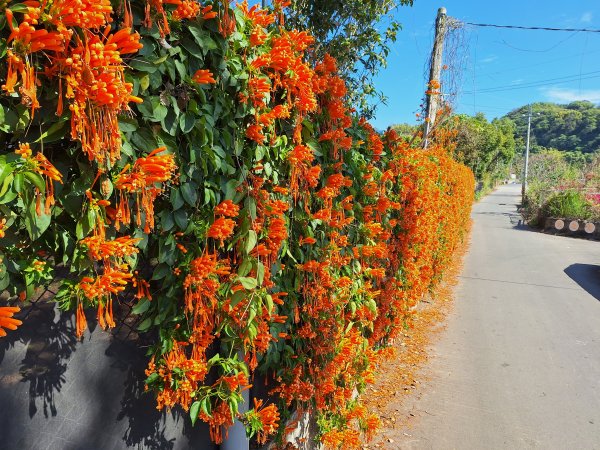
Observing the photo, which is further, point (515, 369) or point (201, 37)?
point (515, 369)

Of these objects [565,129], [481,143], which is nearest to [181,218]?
[481,143]

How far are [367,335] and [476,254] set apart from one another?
9.11 metres

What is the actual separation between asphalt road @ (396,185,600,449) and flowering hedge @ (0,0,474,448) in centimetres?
114

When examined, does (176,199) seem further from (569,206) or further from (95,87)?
(569,206)

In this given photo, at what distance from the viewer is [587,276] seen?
30.6 ft

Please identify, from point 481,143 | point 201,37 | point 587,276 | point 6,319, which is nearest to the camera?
point 6,319

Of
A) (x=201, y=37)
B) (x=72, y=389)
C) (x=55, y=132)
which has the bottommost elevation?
(x=72, y=389)

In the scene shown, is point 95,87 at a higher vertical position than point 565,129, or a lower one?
lower

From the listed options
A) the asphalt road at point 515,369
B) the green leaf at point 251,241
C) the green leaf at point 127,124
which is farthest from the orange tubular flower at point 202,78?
the asphalt road at point 515,369

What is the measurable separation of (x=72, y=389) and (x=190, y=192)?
0.77 metres

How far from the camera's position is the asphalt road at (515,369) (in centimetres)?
357

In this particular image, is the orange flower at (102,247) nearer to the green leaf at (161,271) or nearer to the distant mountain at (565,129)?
the green leaf at (161,271)

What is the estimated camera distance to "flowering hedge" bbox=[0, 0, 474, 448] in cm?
100

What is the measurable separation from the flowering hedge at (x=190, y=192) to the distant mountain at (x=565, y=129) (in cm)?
6664
